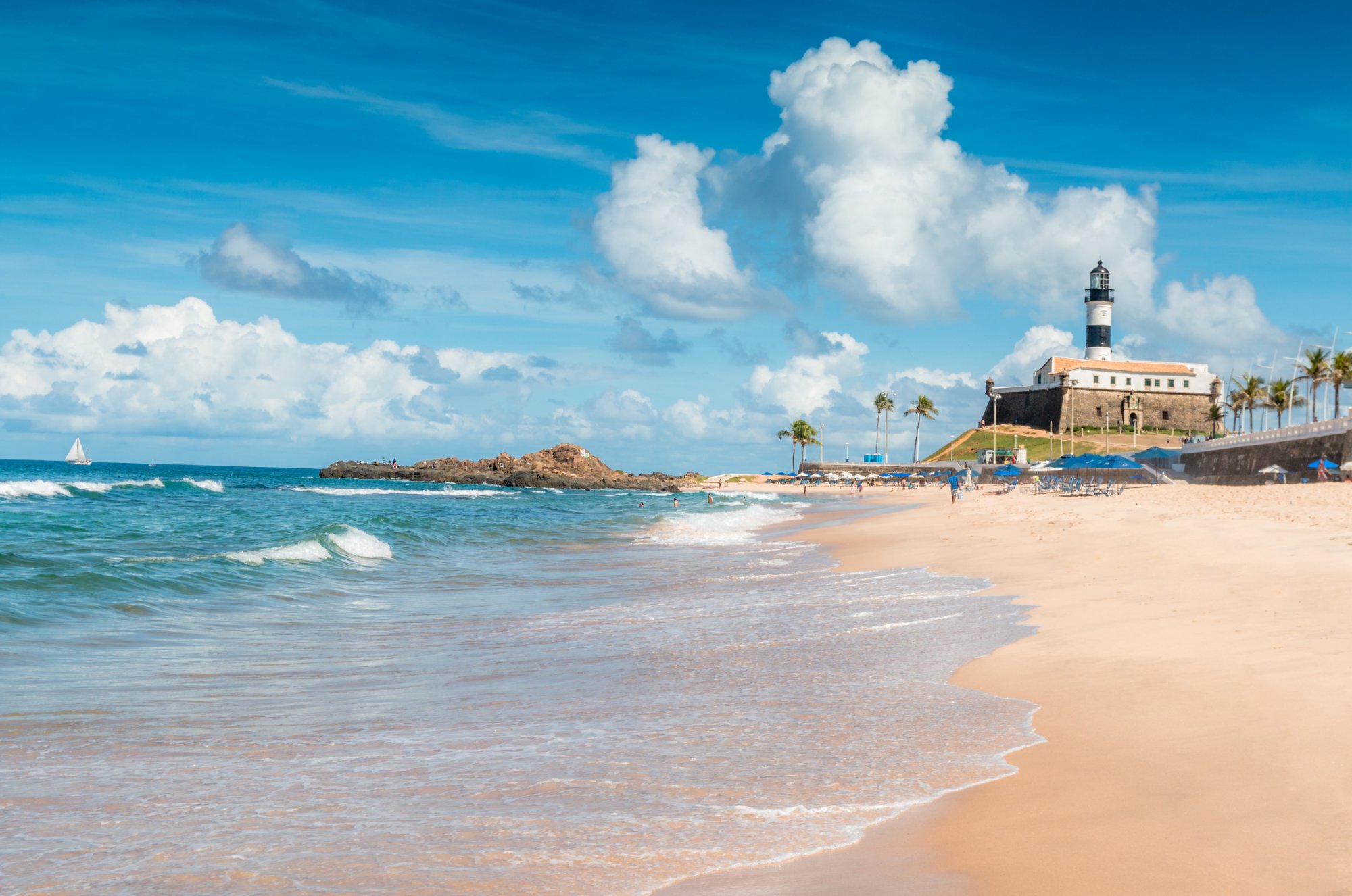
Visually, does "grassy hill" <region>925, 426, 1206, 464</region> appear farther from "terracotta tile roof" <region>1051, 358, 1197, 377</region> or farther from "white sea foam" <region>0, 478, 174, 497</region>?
"white sea foam" <region>0, 478, 174, 497</region>

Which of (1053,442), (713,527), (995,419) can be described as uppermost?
(995,419)

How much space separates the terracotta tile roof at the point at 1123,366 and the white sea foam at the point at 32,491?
94080 mm

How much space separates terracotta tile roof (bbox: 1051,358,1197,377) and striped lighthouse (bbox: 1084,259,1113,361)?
18.2ft

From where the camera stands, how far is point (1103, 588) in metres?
13.4

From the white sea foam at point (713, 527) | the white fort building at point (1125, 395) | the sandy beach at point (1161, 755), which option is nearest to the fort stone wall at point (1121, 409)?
the white fort building at point (1125, 395)

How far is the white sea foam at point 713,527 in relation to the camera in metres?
31.0

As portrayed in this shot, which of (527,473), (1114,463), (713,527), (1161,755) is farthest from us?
(527,473)

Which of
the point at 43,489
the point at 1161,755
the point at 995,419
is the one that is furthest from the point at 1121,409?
the point at 1161,755

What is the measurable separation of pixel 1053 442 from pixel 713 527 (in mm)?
73964

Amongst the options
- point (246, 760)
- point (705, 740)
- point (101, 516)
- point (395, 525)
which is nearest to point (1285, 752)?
point (705, 740)

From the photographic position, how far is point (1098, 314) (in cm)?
11256

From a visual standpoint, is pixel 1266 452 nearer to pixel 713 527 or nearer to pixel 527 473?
pixel 713 527

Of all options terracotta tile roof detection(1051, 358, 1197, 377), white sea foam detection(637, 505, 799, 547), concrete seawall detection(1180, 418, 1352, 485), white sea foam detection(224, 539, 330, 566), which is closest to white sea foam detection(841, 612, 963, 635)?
white sea foam detection(224, 539, 330, 566)

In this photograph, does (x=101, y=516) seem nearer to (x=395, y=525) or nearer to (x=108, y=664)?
(x=395, y=525)
